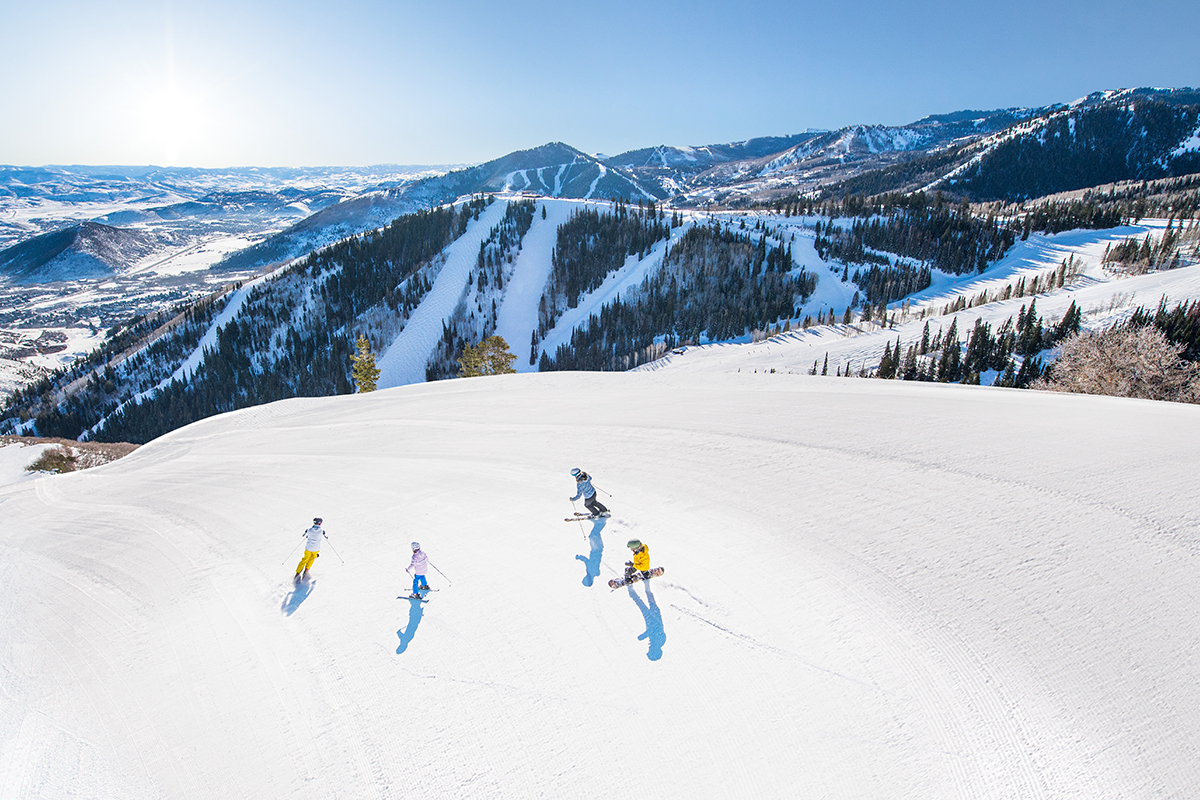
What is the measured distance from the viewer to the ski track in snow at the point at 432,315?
9594cm

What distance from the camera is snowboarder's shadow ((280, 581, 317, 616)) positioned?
1027 centimetres

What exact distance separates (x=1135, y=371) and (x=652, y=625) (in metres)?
35.2

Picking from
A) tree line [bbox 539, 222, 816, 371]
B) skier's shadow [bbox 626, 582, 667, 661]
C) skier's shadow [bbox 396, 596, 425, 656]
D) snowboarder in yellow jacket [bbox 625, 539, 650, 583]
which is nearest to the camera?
skier's shadow [bbox 626, 582, 667, 661]

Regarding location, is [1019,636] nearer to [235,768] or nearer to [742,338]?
[235,768]

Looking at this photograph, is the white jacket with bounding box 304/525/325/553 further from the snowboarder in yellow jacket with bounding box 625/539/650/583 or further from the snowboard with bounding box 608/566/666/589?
the snowboarder in yellow jacket with bounding box 625/539/650/583

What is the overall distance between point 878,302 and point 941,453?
83.9 meters

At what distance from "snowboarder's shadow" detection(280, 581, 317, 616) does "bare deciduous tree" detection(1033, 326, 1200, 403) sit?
1557 inches

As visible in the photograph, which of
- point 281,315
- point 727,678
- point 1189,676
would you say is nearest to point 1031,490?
point 1189,676

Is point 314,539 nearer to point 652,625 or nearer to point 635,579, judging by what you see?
point 635,579

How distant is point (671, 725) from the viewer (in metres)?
6.99

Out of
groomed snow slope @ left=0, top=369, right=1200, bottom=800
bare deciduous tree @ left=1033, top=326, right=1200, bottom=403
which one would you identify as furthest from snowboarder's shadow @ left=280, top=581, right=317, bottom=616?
bare deciduous tree @ left=1033, top=326, right=1200, bottom=403

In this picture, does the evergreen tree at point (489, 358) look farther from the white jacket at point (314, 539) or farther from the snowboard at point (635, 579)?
the snowboard at point (635, 579)

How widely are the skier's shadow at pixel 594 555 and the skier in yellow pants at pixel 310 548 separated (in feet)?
20.8

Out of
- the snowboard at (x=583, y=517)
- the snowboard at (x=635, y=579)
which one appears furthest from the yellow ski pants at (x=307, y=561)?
the snowboard at (x=635, y=579)
